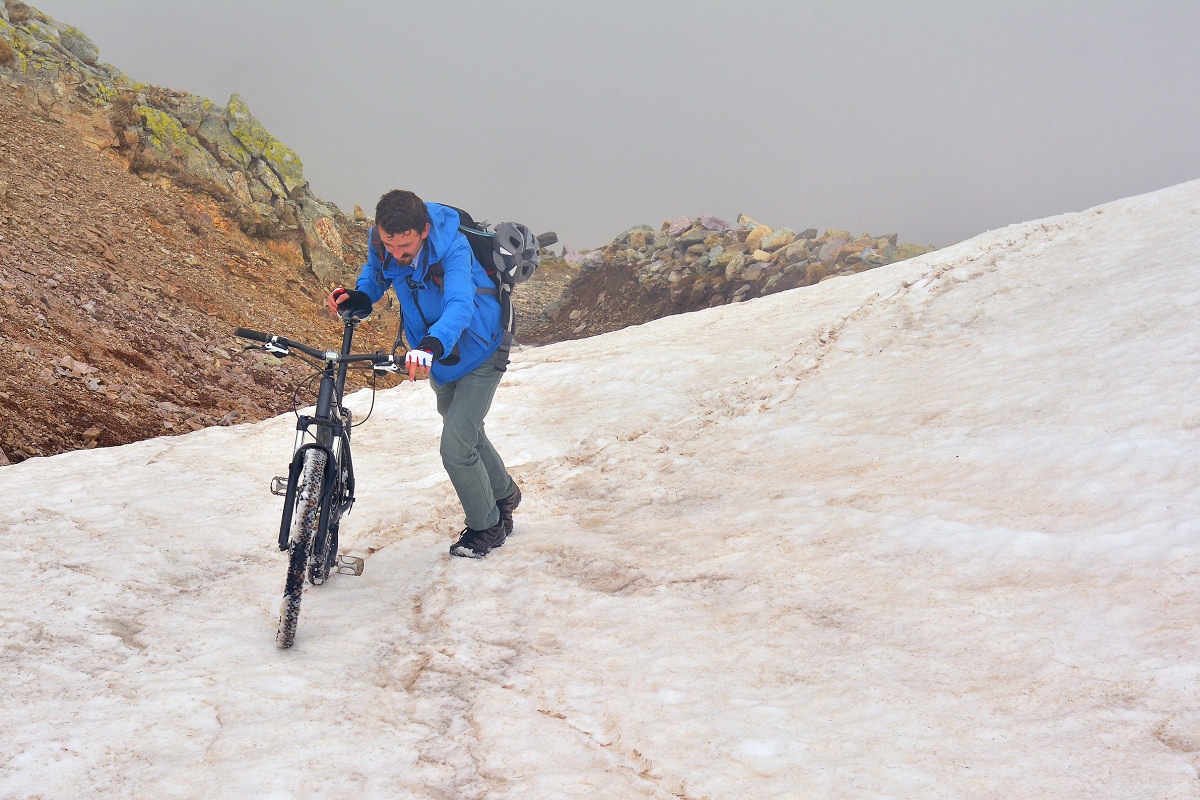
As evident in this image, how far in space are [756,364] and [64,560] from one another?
30.1 feet

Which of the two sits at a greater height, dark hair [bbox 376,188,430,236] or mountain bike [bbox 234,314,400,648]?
dark hair [bbox 376,188,430,236]

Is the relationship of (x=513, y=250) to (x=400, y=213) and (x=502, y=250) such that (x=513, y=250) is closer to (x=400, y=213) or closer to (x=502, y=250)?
(x=502, y=250)

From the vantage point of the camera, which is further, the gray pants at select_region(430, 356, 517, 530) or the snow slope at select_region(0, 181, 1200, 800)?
the gray pants at select_region(430, 356, 517, 530)

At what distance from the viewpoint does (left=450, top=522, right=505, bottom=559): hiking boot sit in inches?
296

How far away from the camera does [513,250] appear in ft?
22.3

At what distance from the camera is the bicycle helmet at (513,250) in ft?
22.2

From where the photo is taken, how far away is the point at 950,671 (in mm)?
4824

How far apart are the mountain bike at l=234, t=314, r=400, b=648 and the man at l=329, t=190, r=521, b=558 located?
46 centimetres

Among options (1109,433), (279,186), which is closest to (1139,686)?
(1109,433)

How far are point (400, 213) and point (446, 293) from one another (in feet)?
2.17

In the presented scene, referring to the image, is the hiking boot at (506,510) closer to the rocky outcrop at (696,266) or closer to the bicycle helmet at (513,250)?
the bicycle helmet at (513,250)

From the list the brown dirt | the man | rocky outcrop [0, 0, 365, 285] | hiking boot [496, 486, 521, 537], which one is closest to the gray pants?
the man

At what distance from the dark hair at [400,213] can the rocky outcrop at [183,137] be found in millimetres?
24830

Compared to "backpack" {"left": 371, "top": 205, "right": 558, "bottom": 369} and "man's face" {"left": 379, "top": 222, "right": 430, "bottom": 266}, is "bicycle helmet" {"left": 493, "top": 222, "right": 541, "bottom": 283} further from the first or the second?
"man's face" {"left": 379, "top": 222, "right": 430, "bottom": 266}
